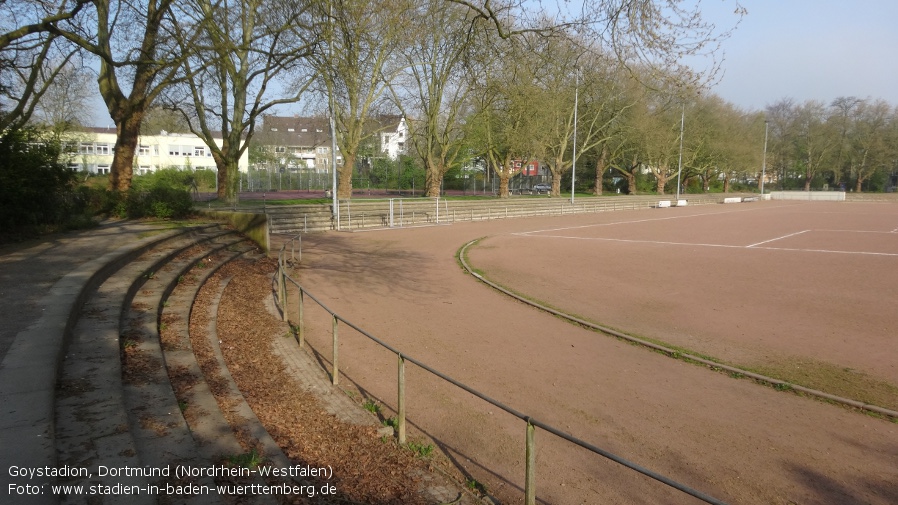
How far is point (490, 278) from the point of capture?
1496cm

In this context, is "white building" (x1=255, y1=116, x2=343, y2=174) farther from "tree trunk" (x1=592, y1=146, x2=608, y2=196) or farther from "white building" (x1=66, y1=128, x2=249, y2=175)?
"tree trunk" (x1=592, y1=146, x2=608, y2=196)

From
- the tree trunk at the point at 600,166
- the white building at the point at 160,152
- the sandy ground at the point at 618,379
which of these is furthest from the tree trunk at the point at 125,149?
the tree trunk at the point at 600,166

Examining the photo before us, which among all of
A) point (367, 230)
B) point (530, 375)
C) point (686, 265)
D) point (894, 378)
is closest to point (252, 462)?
point (530, 375)

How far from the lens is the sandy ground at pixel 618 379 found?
4.94 m

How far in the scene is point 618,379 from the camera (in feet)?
24.4

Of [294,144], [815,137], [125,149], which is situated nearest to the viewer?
[125,149]

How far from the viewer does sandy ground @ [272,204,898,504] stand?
4938 mm

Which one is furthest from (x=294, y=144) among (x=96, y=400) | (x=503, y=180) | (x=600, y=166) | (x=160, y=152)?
(x=96, y=400)

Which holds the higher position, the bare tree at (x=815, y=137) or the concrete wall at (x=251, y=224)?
the bare tree at (x=815, y=137)

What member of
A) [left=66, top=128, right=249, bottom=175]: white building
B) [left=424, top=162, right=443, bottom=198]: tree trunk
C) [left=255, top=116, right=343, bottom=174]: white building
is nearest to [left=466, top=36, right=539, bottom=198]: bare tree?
[left=424, top=162, right=443, bottom=198]: tree trunk

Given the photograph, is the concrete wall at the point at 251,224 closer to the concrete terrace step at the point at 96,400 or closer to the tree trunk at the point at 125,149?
the tree trunk at the point at 125,149

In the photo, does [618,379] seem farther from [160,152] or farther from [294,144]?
[294,144]

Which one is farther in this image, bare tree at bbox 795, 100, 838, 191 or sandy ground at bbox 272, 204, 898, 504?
bare tree at bbox 795, 100, 838, 191

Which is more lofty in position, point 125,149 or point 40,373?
point 125,149
